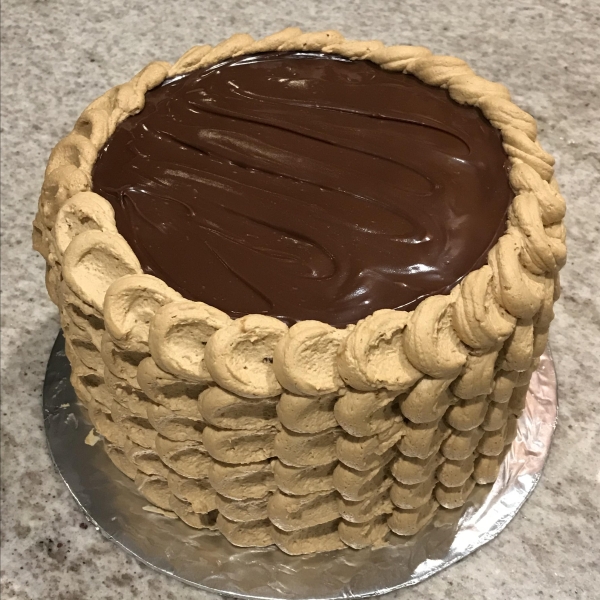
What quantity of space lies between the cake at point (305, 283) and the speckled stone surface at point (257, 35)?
0.52 feet

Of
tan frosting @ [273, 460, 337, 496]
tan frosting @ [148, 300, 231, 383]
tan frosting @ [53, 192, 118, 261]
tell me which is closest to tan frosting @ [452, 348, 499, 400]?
tan frosting @ [273, 460, 337, 496]

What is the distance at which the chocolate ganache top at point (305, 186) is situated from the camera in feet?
3.36

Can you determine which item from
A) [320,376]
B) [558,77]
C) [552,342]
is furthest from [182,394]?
[558,77]

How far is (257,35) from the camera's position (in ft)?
7.34

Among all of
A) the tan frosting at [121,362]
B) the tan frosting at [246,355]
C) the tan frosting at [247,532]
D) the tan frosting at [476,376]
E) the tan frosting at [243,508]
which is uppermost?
the tan frosting at [476,376]

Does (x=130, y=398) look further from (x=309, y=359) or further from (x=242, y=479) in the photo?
(x=309, y=359)

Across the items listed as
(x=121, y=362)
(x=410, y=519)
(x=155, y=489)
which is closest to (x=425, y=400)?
(x=410, y=519)

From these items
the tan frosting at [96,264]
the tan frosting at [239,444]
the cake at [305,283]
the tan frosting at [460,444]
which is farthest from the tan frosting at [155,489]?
the tan frosting at [460,444]

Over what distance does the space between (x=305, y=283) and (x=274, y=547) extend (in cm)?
48

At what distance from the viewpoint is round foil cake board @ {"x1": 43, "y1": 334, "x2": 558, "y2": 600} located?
118cm

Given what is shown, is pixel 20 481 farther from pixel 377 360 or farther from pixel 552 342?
pixel 552 342

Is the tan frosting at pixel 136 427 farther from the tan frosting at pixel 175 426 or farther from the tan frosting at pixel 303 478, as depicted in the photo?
the tan frosting at pixel 303 478

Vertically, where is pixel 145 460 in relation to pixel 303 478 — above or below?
below

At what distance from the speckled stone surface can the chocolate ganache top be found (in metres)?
0.56
